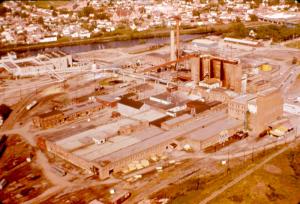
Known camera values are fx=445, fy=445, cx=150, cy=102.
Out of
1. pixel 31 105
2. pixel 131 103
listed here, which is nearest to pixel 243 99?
pixel 131 103

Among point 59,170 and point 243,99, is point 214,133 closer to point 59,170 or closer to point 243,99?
point 243,99

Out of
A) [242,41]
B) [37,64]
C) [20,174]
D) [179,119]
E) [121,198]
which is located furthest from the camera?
[242,41]

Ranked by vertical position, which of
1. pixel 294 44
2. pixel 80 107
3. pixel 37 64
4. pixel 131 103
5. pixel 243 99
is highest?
pixel 37 64

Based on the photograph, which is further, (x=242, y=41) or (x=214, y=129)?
(x=242, y=41)

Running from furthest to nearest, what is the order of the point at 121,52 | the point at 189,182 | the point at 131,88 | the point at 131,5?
1. the point at 131,5
2. the point at 121,52
3. the point at 131,88
4. the point at 189,182

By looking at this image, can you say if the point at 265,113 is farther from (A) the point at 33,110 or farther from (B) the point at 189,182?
(A) the point at 33,110

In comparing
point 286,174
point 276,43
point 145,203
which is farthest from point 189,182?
point 276,43
